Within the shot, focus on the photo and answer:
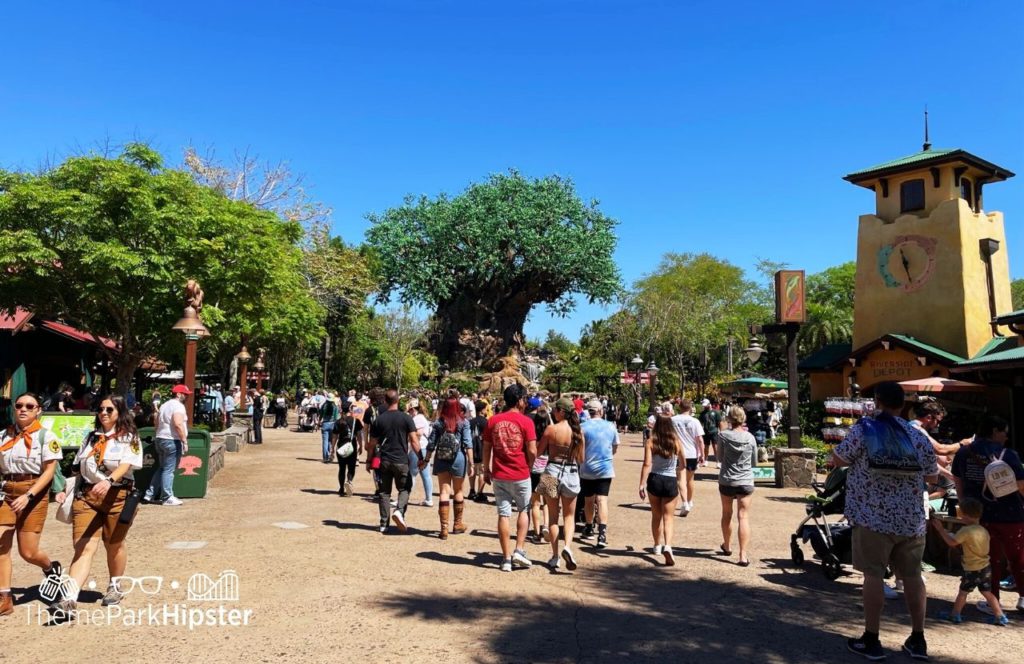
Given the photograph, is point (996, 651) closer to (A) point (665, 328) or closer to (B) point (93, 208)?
(B) point (93, 208)

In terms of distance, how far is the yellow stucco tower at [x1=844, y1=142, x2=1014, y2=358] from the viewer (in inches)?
918

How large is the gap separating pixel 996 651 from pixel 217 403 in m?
26.6

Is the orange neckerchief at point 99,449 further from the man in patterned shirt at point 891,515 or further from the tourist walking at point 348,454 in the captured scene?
the tourist walking at point 348,454

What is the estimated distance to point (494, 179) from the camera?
4819 cm

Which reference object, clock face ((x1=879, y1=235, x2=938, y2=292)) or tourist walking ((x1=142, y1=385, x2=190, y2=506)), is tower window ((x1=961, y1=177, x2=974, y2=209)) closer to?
clock face ((x1=879, y1=235, x2=938, y2=292))

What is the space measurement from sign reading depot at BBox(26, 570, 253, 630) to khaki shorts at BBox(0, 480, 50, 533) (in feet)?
1.54

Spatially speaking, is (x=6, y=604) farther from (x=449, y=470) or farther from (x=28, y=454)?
(x=449, y=470)

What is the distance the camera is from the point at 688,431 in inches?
387

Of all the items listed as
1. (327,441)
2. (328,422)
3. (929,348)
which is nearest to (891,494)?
(328,422)

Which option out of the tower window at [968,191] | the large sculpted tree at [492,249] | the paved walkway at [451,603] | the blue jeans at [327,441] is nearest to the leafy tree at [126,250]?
the blue jeans at [327,441]

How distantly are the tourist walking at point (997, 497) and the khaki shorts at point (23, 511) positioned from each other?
693 centimetres

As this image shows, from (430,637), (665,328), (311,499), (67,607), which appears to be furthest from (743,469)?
(665,328)

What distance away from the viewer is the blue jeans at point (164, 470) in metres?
10.0

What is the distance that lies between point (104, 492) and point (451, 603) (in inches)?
106
